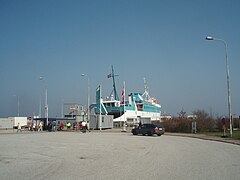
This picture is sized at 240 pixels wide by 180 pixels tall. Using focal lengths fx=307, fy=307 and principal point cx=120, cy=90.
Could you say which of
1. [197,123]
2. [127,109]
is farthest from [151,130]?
[127,109]

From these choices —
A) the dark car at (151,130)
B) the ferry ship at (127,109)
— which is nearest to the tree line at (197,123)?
the dark car at (151,130)

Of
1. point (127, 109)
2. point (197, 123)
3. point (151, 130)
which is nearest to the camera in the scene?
point (151, 130)

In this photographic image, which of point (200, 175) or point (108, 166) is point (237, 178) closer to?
point (200, 175)

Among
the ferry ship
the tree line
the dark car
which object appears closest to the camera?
the dark car

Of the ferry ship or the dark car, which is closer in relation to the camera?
the dark car

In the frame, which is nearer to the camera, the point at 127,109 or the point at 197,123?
the point at 197,123

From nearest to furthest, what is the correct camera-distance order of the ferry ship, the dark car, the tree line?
the dark car → the tree line → the ferry ship

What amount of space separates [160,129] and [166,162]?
21855 mm

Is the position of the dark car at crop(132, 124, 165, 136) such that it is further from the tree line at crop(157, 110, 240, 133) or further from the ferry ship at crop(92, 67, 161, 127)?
the ferry ship at crop(92, 67, 161, 127)

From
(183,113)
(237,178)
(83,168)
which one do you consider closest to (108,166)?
(83,168)

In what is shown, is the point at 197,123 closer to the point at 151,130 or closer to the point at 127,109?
the point at 151,130

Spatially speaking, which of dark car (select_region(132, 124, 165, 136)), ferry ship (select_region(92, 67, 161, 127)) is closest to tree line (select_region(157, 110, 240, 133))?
dark car (select_region(132, 124, 165, 136))

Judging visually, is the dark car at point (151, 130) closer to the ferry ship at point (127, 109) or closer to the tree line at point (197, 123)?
the tree line at point (197, 123)

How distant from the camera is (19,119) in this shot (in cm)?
6938
